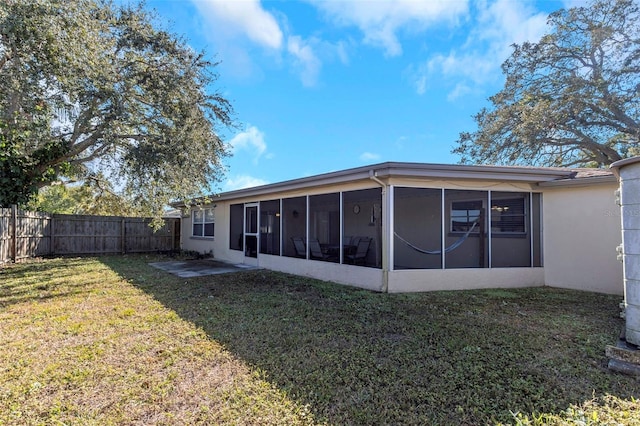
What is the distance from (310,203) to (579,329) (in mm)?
6072

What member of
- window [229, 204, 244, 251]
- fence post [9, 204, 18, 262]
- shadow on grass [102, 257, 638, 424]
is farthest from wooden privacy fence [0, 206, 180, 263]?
shadow on grass [102, 257, 638, 424]

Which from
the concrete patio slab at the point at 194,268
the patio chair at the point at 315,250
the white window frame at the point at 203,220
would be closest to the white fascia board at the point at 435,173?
the patio chair at the point at 315,250

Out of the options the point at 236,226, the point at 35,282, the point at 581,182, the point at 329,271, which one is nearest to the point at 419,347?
the point at 329,271

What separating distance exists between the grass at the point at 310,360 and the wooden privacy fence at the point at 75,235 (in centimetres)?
606

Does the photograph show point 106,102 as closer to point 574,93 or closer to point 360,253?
point 360,253

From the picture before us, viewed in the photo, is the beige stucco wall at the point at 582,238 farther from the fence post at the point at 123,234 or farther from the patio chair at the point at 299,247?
the fence post at the point at 123,234

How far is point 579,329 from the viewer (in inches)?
177

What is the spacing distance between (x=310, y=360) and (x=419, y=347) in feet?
4.05

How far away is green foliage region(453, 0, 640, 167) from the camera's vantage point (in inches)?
525

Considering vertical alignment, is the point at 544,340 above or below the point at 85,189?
below

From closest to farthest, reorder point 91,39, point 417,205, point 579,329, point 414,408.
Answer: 1. point 414,408
2. point 579,329
3. point 91,39
4. point 417,205

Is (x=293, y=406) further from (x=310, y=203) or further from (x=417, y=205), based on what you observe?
(x=417, y=205)

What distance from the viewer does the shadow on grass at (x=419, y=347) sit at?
272 cm

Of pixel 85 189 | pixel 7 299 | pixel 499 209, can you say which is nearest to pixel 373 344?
pixel 499 209
